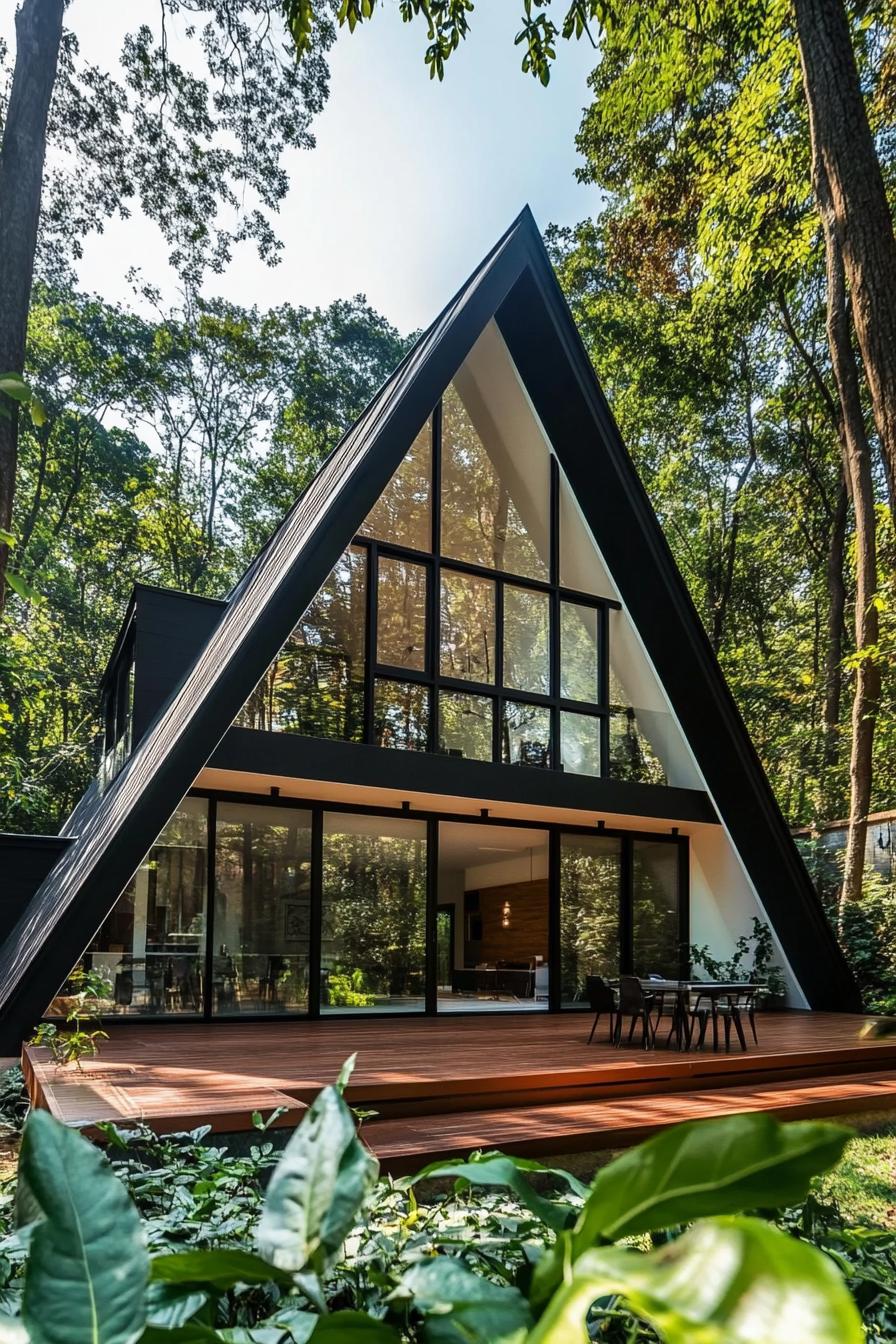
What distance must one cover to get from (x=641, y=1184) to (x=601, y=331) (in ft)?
67.5

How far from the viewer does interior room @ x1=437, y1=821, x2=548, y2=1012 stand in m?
11.2

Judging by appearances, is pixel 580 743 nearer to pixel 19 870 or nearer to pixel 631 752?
pixel 631 752

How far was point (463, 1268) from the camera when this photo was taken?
1.93 ft

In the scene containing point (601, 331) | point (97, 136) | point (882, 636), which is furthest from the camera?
point (601, 331)

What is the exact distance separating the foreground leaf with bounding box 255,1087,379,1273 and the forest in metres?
8.24

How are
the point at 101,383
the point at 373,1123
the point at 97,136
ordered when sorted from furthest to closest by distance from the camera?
the point at 101,383 → the point at 97,136 → the point at 373,1123

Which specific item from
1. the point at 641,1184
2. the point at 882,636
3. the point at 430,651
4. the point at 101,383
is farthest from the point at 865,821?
the point at 101,383

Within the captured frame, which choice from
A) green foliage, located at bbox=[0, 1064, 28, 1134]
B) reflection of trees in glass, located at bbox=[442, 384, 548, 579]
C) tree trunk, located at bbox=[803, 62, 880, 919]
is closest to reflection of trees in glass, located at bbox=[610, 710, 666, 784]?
reflection of trees in glass, located at bbox=[442, 384, 548, 579]

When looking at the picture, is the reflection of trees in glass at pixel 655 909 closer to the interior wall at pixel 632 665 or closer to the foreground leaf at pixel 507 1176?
the interior wall at pixel 632 665

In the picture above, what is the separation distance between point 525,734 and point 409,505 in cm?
287

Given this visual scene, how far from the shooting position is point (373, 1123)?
5.66 meters

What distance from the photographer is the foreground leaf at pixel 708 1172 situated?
47cm

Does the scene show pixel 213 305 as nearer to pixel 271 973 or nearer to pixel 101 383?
pixel 101 383

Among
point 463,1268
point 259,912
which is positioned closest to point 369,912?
point 259,912
